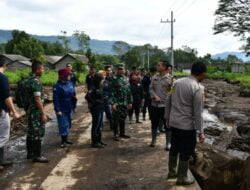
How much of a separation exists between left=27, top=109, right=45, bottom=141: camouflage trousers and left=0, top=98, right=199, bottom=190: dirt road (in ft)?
1.81

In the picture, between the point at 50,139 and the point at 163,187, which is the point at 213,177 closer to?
the point at 163,187

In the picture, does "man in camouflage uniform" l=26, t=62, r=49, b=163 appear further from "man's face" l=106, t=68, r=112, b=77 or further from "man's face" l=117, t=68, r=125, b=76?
"man's face" l=106, t=68, r=112, b=77

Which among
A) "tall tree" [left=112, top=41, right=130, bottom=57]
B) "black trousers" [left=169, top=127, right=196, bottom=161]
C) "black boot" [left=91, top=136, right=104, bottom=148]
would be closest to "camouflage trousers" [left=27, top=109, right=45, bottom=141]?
"black boot" [left=91, top=136, right=104, bottom=148]

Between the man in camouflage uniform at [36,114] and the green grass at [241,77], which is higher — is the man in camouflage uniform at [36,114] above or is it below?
above

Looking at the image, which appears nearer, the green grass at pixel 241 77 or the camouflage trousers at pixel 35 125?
the camouflage trousers at pixel 35 125

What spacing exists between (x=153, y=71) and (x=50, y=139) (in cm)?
348

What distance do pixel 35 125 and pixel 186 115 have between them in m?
3.14

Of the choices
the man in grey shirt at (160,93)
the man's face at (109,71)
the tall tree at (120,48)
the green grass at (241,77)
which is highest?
the tall tree at (120,48)

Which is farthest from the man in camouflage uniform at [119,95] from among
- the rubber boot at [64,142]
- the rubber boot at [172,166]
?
the rubber boot at [172,166]

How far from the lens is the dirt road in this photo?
6.54 meters

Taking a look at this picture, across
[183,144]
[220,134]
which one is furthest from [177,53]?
[183,144]

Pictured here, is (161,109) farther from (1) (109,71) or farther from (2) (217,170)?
(1) (109,71)

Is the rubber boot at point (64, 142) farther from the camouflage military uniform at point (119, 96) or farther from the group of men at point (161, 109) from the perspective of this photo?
the camouflage military uniform at point (119, 96)

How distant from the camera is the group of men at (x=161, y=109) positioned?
6.21 meters
